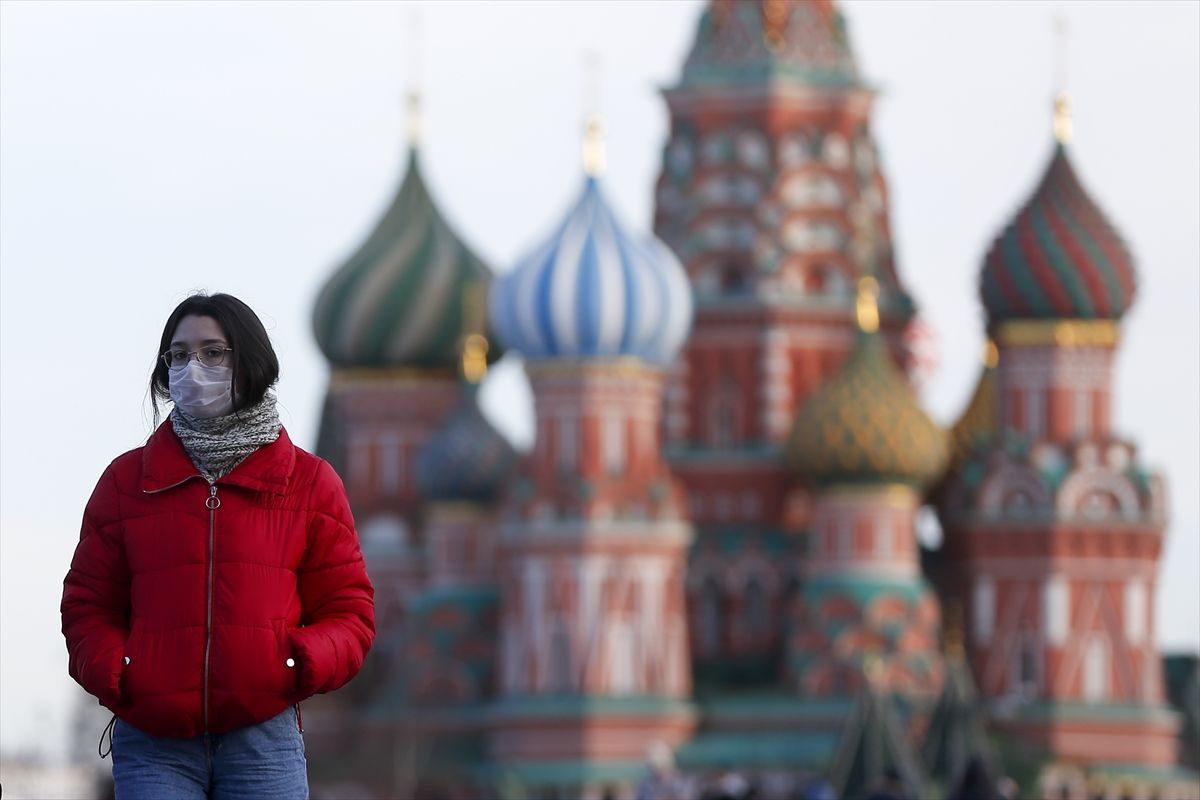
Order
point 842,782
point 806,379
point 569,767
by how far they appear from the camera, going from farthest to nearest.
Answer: point 806,379 < point 569,767 < point 842,782

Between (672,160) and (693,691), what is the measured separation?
6.97 m

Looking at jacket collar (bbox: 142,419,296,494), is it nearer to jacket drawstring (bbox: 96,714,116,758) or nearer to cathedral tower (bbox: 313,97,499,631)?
jacket drawstring (bbox: 96,714,116,758)

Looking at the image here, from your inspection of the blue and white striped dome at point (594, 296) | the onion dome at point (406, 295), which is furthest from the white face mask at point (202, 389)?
the onion dome at point (406, 295)

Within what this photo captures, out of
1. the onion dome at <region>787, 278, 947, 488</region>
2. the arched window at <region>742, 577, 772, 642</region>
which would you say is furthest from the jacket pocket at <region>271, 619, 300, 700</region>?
the arched window at <region>742, 577, 772, 642</region>

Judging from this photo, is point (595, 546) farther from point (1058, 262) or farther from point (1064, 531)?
point (1058, 262)

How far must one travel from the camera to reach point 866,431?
53.6m

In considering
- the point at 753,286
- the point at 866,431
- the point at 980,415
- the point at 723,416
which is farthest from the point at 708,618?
the point at 980,415

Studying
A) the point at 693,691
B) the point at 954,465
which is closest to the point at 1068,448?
the point at 954,465

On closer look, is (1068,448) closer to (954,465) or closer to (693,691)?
(954,465)

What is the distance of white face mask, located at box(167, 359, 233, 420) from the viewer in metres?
8.39

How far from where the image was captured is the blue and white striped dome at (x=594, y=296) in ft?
177

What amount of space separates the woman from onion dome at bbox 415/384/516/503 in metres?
47.8

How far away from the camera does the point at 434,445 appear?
2239 inches

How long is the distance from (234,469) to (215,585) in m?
0.26
